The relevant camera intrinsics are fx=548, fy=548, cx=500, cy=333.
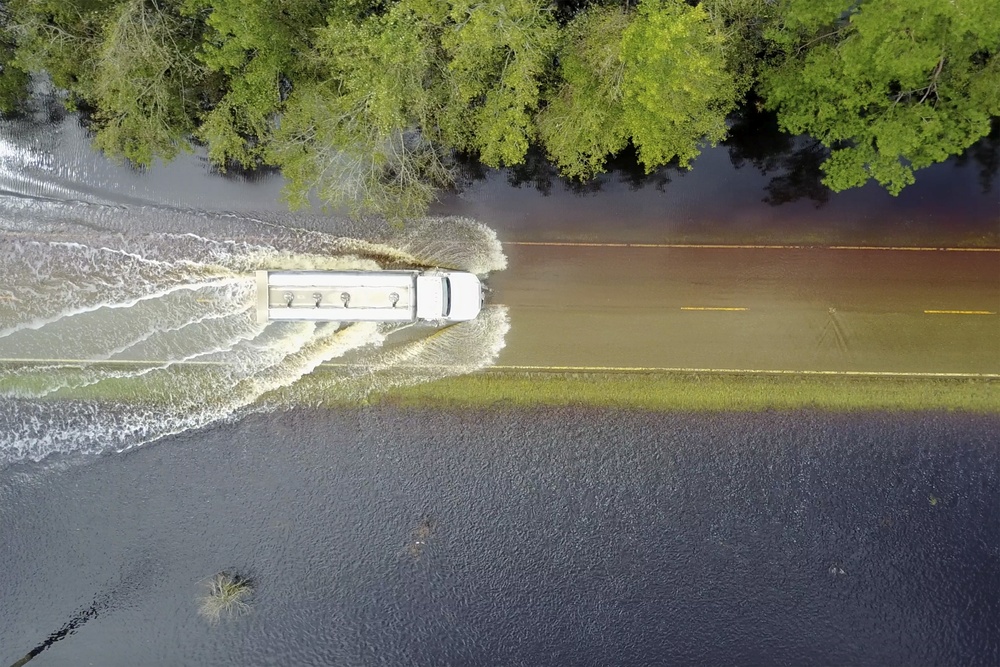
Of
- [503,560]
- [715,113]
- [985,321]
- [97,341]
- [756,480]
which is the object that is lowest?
[503,560]

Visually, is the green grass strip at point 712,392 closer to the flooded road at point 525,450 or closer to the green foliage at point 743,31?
the flooded road at point 525,450

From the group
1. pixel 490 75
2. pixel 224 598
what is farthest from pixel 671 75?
pixel 224 598

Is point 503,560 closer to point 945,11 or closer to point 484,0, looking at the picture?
point 484,0

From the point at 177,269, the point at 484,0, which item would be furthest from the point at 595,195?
the point at 177,269

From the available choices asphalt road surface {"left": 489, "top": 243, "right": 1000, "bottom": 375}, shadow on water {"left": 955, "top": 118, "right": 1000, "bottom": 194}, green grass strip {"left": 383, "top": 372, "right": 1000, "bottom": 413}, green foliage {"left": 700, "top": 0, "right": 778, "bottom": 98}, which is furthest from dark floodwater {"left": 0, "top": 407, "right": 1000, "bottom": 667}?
green foliage {"left": 700, "top": 0, "right": 778, "bottom": 98}

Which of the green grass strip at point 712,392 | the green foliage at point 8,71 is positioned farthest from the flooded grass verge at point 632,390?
the green foliage at point 8,71

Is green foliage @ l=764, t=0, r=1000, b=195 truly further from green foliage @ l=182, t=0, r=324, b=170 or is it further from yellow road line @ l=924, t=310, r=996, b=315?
green foliage @ l=182, t=0, r=324, b=170

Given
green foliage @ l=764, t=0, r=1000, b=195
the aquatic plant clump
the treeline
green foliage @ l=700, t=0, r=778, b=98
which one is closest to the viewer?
green foliage @ l=764, t=0, r=1000, b=195
